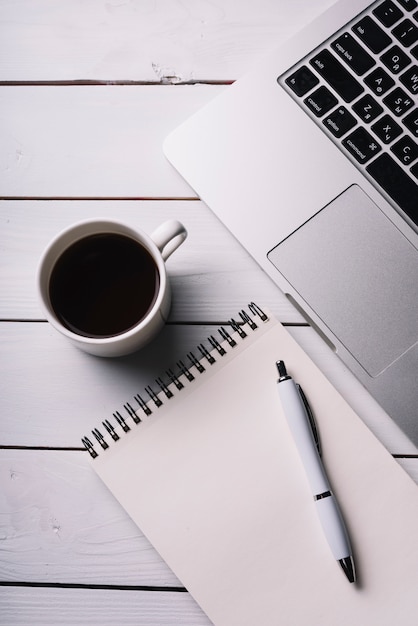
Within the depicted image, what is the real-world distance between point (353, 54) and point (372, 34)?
0.08 ft

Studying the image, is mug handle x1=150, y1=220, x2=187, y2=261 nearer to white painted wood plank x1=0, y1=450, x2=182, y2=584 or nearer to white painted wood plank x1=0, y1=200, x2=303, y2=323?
white painted wood plank x1=0, y1=200, x2=303, y2=323

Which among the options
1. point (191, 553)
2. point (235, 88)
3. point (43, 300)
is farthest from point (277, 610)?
point (235, 88)

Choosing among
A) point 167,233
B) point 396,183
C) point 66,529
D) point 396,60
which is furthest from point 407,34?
point 66,529

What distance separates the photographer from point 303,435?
1.85 feet

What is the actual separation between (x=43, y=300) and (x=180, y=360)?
15cm

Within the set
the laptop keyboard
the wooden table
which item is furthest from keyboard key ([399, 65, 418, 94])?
the wooden table

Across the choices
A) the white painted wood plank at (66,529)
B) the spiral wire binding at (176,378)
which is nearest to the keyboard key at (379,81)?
the spiral wire binding at (176,378)

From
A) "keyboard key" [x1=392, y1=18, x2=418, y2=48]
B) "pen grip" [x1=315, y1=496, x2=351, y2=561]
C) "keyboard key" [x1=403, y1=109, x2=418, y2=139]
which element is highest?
"keyboard key" [x1=392, y1=18, x2=418, y2=48]

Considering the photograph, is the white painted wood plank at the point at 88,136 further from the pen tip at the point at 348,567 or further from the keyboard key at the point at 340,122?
the pen tip at the point at 348,567

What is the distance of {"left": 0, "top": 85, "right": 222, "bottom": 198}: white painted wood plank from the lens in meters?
0.62

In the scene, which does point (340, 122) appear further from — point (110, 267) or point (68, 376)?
point (68, 376)

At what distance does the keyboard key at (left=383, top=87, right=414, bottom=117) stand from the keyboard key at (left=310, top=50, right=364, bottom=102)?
3 cm

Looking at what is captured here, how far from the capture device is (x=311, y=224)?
576 millimetres

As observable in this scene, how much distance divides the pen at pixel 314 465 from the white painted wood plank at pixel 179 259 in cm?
7
